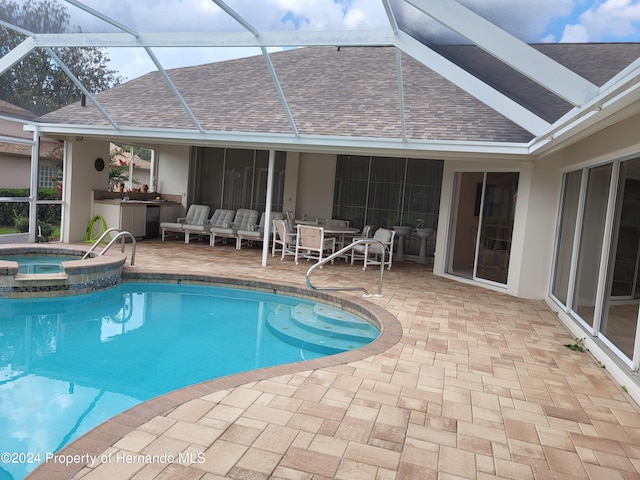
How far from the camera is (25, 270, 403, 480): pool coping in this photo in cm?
279

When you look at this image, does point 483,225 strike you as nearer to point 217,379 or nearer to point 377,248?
point 377,248

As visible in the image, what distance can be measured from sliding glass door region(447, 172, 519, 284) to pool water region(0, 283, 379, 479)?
356cm

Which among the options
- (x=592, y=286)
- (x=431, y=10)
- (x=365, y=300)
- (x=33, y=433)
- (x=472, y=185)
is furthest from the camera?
(x=472, y=185)

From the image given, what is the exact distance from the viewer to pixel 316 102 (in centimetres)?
1031

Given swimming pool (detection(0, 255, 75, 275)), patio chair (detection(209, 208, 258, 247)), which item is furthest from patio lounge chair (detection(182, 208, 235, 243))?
swimming pool (detection(0, 255, 75, 275))

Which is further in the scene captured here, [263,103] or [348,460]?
[263,103]

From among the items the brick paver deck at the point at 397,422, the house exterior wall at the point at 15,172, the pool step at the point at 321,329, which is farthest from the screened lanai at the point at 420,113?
the pool step at the point at 321,329

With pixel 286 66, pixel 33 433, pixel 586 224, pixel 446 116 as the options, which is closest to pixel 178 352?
pixel 33 433

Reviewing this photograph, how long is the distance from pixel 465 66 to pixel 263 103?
5.11 meters

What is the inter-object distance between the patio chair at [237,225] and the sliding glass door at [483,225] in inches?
205

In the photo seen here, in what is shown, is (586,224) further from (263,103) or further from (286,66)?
(286,66)

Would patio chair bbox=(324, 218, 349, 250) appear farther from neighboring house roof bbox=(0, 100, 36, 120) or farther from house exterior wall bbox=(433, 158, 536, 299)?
neighboring house roof bbox=(0, 100, 36, 120)

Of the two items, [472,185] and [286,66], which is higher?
[286,66]

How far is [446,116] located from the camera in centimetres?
913
